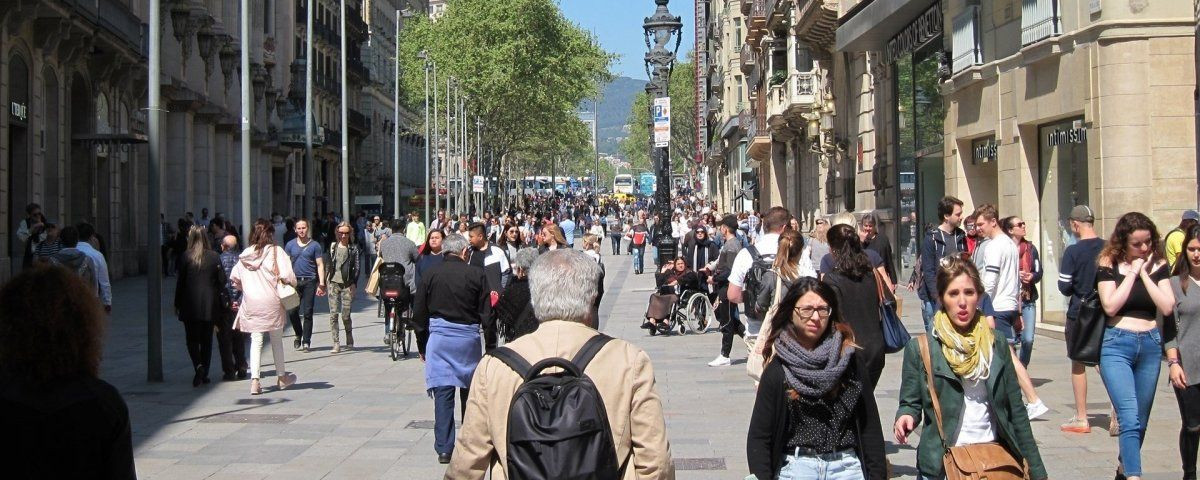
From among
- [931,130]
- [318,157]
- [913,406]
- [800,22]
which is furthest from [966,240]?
[318,157]

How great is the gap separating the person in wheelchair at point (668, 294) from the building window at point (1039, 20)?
16.8 ft

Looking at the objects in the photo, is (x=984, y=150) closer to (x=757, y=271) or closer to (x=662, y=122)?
(x=662, y=122)

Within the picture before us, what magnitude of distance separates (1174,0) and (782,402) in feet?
39.7

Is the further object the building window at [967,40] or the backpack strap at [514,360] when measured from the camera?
the building window at [967,40]


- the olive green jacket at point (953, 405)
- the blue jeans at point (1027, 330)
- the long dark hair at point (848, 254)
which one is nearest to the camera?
the olive green jacket at point (953, 405)

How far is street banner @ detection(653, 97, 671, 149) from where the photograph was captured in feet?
89.3

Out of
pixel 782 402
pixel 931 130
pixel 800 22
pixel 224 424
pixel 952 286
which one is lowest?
pixel 224 424

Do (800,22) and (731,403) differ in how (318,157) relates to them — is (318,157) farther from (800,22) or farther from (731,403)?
(731,403)

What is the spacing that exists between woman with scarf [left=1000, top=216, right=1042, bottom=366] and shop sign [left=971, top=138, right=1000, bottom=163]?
24.0ft

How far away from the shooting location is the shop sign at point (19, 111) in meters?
25.8

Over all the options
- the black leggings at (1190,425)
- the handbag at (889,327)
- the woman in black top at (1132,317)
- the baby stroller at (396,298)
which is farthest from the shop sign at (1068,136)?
the black leggings at (1190,425)

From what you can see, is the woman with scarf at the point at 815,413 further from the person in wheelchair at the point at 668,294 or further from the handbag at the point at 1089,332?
the person in wheelchair at the point at 668,294

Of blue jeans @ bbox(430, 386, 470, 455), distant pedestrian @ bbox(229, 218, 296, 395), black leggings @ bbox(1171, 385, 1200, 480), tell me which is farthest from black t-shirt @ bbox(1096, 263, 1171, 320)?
distant pedestrian @ bbox(229, 218, 296, 395)

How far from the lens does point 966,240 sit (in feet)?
39.8
